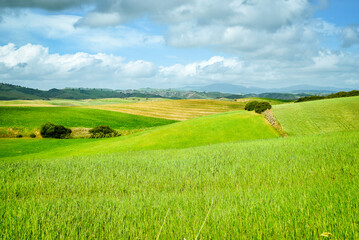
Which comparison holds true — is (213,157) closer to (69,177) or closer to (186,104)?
(69,177)

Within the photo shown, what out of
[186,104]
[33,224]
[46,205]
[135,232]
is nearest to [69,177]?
[46,205]

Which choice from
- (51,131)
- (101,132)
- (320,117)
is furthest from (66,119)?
(320,117)

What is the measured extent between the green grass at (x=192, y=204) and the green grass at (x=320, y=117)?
14325 millimetres

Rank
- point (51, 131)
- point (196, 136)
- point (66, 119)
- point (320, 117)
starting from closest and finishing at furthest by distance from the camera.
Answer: point (196, 136), point (320, 117), point (51, 131), point (66, 119)

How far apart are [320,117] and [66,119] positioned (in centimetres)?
5111

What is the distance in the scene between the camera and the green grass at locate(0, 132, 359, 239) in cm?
412

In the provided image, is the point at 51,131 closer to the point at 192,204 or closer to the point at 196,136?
the point at 196,136

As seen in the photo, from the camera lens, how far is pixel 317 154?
10.0 metres

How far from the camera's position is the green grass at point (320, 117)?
2176cm

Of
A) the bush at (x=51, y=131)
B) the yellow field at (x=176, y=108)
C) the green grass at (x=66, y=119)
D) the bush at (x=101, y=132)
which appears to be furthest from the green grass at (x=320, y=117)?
the yellow field at (x=176, y=108)

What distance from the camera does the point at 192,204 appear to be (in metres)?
5.14

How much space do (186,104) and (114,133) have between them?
56.3 m

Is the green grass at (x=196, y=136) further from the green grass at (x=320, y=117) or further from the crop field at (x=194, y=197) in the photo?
the crop field at (x=194, y=197)

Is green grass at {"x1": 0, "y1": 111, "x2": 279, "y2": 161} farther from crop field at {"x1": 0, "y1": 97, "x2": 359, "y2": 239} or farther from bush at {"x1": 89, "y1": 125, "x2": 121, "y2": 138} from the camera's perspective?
bush at {"x1": 89, "y1": 125, "x2": 121, "y2": 138}
